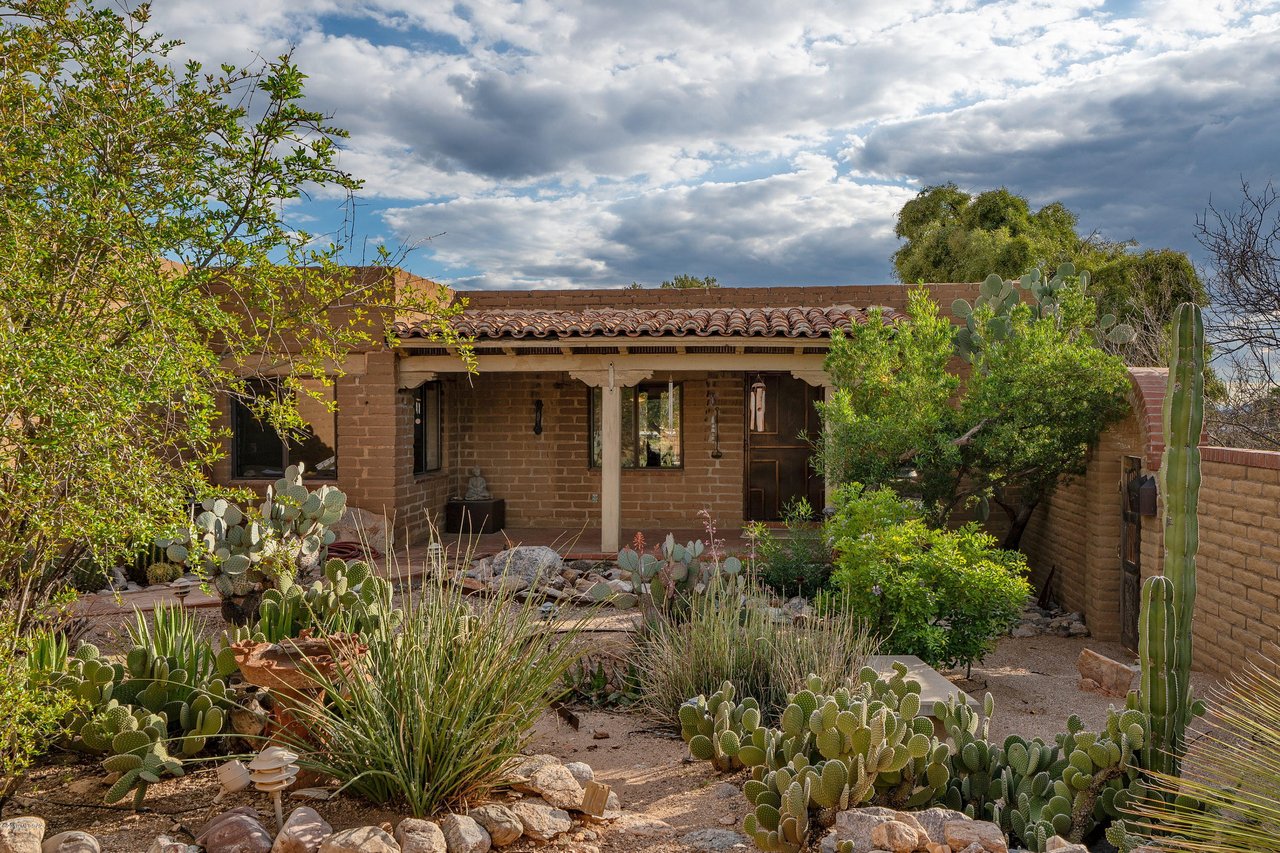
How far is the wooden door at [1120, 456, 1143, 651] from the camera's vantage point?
8.10 meters

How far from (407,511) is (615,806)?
811 centimetres

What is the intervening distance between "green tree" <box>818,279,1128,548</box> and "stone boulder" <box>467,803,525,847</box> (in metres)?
5.56

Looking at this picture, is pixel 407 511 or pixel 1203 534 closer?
pixel 1203 534

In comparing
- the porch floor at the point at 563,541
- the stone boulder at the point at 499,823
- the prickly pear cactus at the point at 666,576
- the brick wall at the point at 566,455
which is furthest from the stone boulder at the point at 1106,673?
the brick wall at the point at 566,455

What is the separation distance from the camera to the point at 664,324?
10.9 meters

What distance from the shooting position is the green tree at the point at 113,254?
4.07m

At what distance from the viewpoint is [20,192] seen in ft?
14.9

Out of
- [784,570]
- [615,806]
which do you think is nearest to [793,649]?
[615,806]

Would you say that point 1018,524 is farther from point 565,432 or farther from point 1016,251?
point 1016,251

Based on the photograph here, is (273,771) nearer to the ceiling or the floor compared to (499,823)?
nearer to the ceiling

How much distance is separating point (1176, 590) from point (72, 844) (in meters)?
4.91

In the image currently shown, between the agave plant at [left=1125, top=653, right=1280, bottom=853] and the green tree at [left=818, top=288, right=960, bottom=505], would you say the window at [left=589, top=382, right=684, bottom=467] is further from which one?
the agave plant at [left=1125, top=653, right=1280, bottom=853]

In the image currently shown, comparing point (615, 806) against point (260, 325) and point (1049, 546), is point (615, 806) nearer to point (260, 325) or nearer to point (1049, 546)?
point (260, 325)

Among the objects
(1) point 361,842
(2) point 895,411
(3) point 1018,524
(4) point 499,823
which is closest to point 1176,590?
(4) point 499,823
